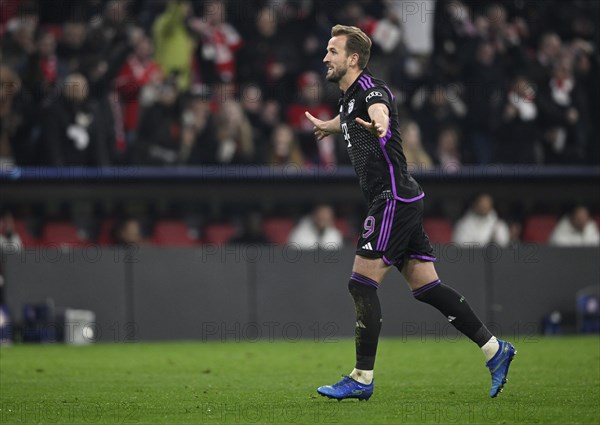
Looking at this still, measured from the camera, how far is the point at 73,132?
15336 millimetres

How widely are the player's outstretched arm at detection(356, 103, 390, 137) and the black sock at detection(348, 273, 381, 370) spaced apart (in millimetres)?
1006

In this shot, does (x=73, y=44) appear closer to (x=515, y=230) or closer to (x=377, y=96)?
(x=515, y=230)

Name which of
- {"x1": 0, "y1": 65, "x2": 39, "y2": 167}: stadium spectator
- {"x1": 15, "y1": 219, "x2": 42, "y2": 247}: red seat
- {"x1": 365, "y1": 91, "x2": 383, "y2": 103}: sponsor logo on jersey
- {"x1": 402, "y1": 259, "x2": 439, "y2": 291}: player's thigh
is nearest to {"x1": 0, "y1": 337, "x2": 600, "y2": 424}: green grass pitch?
{"x1": 402, "y1": 259, "x2": 439, "y2": 291}: player's thigh

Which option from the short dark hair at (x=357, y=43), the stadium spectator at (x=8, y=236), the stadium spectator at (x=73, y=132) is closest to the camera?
the short dark hair at (x=357, y=43)

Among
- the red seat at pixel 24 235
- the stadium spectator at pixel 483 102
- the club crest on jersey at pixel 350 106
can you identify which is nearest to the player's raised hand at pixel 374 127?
the club crest on jersey at pixel 350 106

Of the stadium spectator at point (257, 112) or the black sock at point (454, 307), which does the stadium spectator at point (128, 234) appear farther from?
the black sock at point (454, 307)

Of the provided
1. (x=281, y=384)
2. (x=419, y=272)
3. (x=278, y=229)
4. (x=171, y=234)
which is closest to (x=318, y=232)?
(x=278, y=229)

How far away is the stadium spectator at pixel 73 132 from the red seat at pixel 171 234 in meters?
1.45

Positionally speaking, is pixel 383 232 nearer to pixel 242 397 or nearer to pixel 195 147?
pixel 242 397

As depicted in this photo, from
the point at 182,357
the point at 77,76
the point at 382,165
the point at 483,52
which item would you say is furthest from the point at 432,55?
the point at 382,165

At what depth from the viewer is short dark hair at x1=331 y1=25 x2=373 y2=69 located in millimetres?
7398

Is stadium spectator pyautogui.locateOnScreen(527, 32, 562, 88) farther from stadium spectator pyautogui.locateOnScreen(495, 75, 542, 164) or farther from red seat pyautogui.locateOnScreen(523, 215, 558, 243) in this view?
red seat pyautogui.locateOnScreen(523, 215, 558, 243)

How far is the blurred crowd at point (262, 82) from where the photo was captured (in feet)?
51.2

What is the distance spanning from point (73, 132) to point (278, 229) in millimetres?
3242
